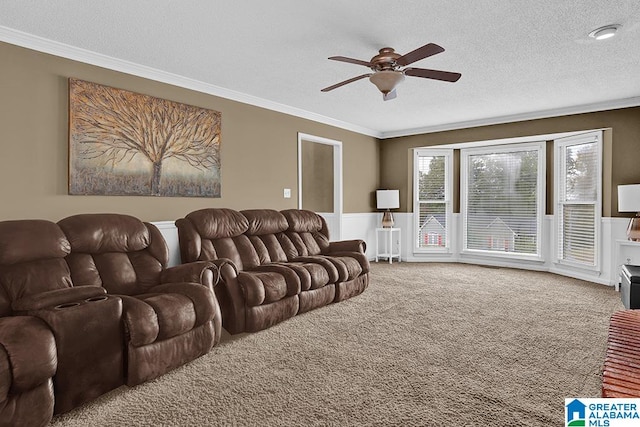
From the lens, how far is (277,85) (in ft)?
14.9

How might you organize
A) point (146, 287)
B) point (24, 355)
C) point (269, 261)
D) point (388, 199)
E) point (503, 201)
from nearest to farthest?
point (24, 355)
point (146, 287)
point (269, 261)
point (503, 201)
point (388, 199)

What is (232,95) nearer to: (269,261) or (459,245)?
(269,261)

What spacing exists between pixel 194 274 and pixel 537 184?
19.5 ft

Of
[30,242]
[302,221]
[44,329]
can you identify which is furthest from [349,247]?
[44,329]

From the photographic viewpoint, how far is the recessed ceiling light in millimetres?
2961

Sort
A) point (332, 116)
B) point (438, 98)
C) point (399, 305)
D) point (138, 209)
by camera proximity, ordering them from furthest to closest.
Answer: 1. point (332, 116)
2. point (438, 98)
3. point (399, 305)
4. point (138, 209)

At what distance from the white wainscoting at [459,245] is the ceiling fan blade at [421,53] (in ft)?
9.47

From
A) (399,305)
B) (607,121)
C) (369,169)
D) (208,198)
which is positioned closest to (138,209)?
(208,198)

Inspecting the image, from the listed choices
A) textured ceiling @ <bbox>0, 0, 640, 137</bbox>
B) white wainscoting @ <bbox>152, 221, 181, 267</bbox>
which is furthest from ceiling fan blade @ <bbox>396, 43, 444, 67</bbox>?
white wainscoting @ <bbox>152, 221, 181, 267</bbox>

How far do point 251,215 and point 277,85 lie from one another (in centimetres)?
159

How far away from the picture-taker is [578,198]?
19.2ft

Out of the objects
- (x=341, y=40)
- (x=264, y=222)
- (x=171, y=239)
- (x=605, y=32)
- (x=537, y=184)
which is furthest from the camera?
(x=537, y=184)

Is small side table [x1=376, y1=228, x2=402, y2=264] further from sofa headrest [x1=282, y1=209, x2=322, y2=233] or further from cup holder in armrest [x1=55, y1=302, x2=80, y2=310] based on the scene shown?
cup holder in armrest [x1=55, y1=302, x2=80, y2=310]

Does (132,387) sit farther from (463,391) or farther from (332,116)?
(332,116)
